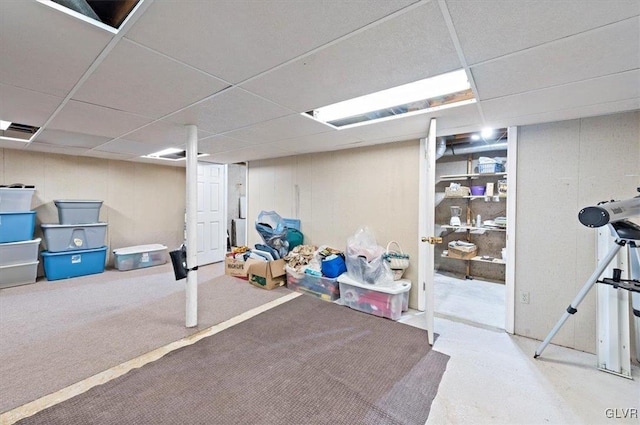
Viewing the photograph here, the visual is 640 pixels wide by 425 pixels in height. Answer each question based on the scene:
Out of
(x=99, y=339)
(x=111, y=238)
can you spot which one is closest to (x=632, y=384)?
(x=99, y=339)

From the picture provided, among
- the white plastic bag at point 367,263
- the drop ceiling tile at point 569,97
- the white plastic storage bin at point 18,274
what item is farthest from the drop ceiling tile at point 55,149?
the drop ceiling tile at point 569,97

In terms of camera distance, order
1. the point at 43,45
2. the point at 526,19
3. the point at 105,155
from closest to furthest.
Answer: the point at 526,19, the point at 43,45, the point at 105,155

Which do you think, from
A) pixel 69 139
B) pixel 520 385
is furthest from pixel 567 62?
pixel 69 139

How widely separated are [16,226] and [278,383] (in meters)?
4.55

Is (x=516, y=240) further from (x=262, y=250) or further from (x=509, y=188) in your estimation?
(x=262, y=250)

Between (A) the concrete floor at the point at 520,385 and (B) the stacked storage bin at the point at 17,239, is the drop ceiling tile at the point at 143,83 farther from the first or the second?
(B) the stacked storage bin at the point at 17,239

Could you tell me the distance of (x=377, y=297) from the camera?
116 inches

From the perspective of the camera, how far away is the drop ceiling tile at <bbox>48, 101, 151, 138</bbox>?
2221 mm

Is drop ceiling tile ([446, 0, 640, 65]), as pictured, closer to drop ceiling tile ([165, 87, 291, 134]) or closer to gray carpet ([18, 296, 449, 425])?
drop ceiling tile ([165, 87, 291, 134])

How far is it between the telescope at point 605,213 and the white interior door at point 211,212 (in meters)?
5.39

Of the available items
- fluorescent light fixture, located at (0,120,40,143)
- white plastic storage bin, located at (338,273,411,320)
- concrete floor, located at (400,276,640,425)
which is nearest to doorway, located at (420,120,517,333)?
white plastic storage bin, located at (338,273,411,320)

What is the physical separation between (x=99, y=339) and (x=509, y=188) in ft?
13.6

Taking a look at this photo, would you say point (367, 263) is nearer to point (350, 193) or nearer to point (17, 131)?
point (350, 193)

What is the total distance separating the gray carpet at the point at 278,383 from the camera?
61.2 inches
